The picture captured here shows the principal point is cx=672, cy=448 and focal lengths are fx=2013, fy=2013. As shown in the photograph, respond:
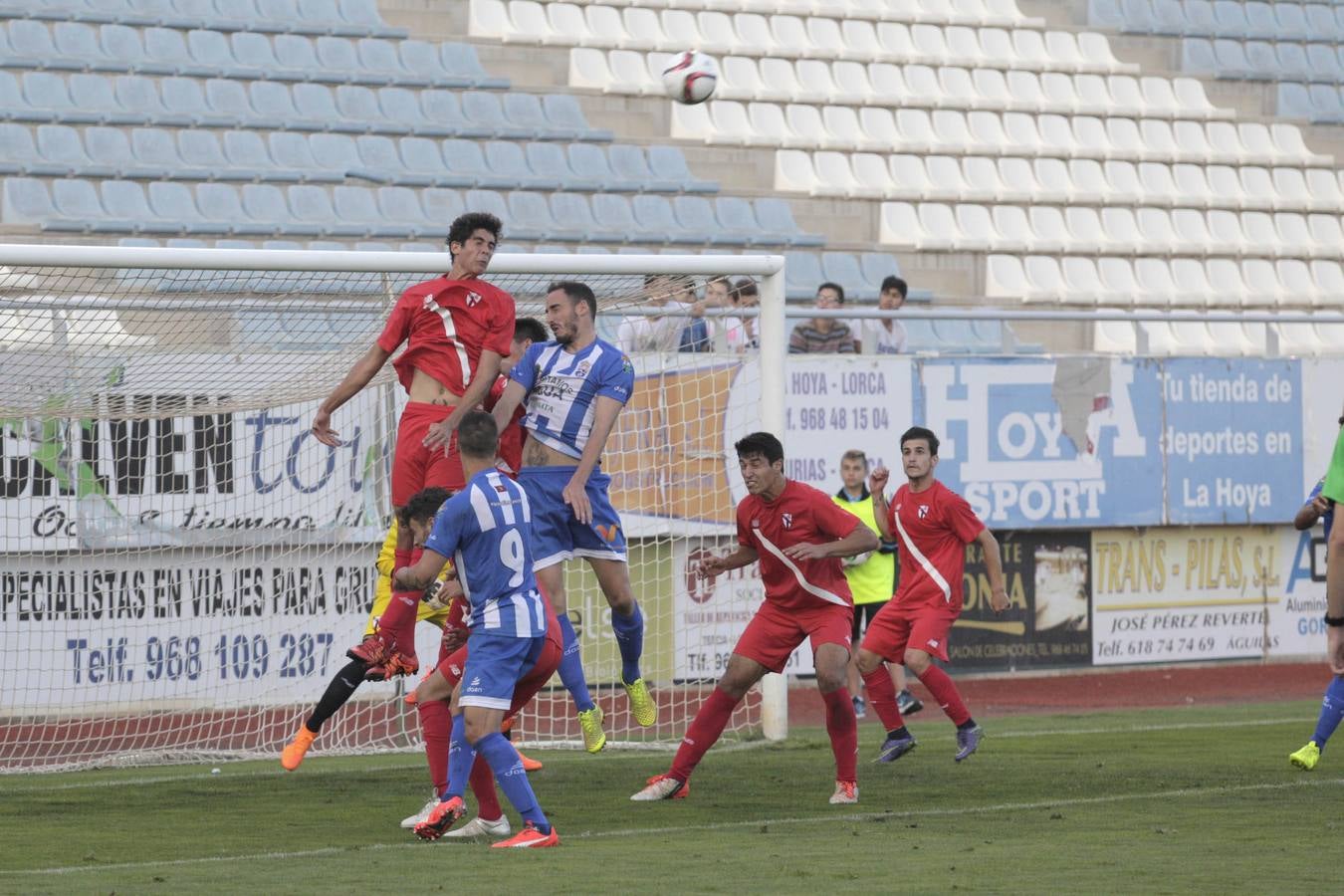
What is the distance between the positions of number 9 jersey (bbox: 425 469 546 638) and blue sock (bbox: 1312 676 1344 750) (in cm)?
475

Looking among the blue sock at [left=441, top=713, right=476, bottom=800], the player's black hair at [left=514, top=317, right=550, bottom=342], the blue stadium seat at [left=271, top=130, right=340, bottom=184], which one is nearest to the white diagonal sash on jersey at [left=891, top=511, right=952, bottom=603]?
the player's black hair at [left=514, top=317, right=550, bottom=342]

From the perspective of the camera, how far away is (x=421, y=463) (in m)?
9.03

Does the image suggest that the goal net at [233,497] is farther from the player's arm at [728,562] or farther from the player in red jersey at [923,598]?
the player's arm at [728,562]

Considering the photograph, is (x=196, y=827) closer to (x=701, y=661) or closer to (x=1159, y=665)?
(x=701, y=661)

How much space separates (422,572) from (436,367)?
2007 millimetres

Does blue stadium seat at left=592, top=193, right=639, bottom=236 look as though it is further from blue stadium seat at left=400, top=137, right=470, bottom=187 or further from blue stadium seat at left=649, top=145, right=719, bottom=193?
blue stadium seat at left=400, top=137, right=470, bottom=187

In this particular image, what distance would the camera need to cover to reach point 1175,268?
22062 mm

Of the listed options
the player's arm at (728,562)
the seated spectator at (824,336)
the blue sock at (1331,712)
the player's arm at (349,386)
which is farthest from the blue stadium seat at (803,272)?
the player's arm at (349,386)

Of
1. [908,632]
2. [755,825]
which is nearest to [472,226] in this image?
[755,825]

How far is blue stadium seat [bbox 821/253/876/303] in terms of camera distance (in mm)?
18953

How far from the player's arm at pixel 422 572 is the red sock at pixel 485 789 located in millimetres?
807

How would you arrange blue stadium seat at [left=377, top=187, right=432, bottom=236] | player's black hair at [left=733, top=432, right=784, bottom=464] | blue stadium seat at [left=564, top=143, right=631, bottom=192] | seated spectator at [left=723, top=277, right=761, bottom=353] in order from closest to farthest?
1. player's black hair at [left=733, top=432, right=784, bottom=464]
2. seated spectator at [left=723, top=277, right=761, bottom=353]
3. blue stadium seat at [left=377, top=187, right=432, bottom=236]
4. blue stadium seat at [left=564, top=143, right=631, bottom=192]

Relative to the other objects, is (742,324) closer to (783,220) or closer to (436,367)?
(436,367)

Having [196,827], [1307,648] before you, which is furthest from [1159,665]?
[196,827]
